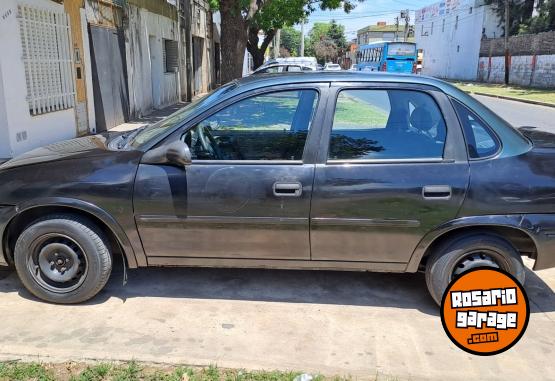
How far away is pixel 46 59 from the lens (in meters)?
8.70

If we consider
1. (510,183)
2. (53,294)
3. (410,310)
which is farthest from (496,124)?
(53,294)

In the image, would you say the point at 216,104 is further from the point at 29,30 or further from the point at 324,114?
the point at 29,30

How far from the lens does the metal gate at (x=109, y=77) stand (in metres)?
10.9

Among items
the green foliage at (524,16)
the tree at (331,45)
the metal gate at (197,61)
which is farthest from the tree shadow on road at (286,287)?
the tree at (331,45)

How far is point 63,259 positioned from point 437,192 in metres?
2.68

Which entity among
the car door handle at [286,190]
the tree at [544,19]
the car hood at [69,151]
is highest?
the tree at [544,19]

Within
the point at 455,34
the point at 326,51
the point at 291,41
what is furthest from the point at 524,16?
the point at 291,41

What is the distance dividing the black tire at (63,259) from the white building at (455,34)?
45473 millimetres

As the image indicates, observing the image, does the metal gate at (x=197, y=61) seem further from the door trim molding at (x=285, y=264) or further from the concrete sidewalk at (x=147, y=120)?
the door trim molding at (x=285, y=264)

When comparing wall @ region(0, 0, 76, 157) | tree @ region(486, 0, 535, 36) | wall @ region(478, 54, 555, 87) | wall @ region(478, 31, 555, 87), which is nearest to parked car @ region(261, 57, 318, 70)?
wall @ region(0, 0, 76, 157)

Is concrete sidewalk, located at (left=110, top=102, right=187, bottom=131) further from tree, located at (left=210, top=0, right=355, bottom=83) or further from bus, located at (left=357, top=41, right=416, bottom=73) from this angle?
bus, located at (left=357, top=41, right=416, bottom=73)

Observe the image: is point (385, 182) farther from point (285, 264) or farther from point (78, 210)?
point (78, 210)

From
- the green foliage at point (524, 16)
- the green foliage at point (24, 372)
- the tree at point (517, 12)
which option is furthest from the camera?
the tree at point (517, 12)

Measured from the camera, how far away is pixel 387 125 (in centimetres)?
403
